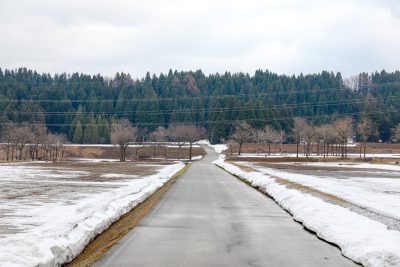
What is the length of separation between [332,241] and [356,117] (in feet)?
634

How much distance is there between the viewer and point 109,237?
35.4 ft

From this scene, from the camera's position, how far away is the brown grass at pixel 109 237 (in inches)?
→ 334

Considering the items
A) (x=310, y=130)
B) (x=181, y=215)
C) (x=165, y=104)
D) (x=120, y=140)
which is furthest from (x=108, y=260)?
(x=165, y=104)

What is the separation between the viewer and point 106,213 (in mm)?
13602

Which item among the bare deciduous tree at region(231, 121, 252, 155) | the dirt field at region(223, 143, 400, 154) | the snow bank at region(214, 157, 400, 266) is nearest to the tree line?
the dirt field at region(223, 143, 400, 154)

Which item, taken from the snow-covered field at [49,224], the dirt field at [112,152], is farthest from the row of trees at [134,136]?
the snow-covered field at [49,224]

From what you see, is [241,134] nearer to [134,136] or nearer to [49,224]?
[134,136]

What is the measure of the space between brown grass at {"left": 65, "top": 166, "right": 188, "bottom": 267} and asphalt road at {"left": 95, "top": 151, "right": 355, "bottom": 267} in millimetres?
183

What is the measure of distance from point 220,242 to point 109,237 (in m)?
2.54

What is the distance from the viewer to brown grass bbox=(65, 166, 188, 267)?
8477mm

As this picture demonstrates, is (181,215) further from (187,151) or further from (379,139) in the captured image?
(379,139)

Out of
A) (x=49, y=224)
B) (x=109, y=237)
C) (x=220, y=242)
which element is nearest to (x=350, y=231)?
(x=220, y=242)

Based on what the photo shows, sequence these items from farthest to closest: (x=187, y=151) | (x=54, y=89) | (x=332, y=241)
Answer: (x=54, y=89) < (x=187, y=151) < (x=332, y=241)

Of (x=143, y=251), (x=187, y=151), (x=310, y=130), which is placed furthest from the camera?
(x=187, y=151)
